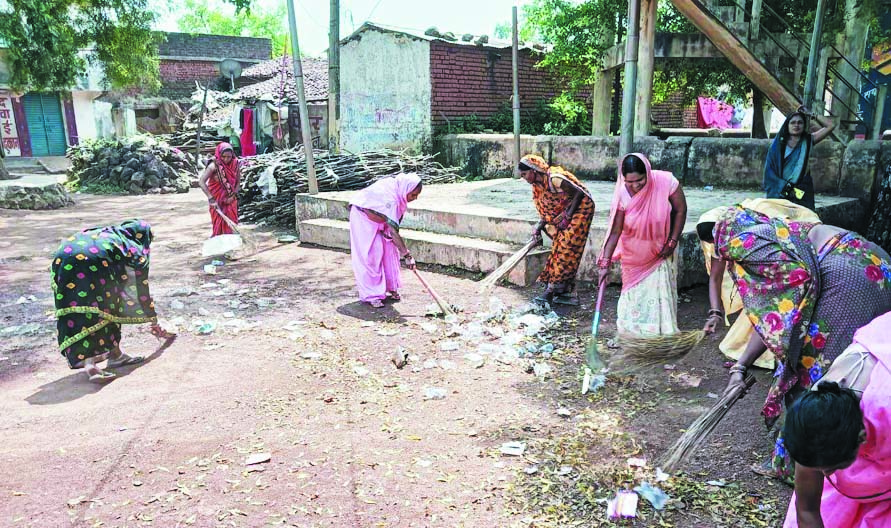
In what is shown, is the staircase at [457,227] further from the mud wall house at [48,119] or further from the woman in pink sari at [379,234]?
the mud wall house at [48,119]

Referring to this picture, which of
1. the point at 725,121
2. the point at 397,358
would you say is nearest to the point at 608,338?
the point at 397,358

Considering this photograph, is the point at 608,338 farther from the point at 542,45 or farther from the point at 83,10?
the point at 83,10

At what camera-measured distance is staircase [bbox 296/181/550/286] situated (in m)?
6.58

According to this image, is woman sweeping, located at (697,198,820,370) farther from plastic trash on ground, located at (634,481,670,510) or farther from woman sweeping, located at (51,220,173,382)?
woman sweeping, located at (51,220,173,382)

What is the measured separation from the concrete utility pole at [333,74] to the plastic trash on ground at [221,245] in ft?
12.0

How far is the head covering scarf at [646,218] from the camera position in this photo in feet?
13.8

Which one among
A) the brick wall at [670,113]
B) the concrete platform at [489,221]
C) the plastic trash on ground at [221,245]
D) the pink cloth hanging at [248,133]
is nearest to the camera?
the concrete platform at [489,221]

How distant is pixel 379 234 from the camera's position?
5.92 meters

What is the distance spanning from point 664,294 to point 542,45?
9.86 metres

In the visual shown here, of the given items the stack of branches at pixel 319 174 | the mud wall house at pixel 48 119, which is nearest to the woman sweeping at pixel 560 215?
the stack of branches at pixel 319 174

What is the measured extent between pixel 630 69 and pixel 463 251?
8.60 feet

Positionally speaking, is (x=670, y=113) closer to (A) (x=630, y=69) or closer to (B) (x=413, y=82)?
(B) (x=413, y=82)

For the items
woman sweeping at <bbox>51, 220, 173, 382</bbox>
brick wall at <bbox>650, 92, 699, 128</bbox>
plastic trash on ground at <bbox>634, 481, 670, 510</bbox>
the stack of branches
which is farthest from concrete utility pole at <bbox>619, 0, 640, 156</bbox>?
brick wall at <bbox>650, 92, 699, 128</bbox>

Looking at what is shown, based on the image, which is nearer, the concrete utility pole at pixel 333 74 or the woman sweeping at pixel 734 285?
the woman sweeping at pixel 734 285
